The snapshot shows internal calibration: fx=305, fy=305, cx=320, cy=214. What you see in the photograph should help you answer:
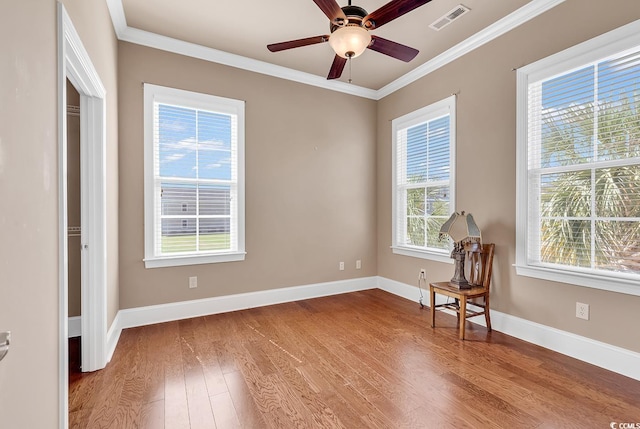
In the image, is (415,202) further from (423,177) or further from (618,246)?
(618,246)

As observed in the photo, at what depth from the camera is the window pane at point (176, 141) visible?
3273 mm

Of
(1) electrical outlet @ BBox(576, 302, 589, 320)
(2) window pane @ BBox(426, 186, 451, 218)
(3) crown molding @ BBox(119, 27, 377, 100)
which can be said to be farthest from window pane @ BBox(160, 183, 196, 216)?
(1) electrical outlet @ BBox(576, 302, 589, 320)

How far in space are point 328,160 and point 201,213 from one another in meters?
1.85

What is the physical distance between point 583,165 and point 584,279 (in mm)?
911

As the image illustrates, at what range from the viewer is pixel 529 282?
9.18 feet

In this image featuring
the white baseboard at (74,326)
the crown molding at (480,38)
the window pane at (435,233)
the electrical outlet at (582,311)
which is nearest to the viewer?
the electrical outlet at (582,311)

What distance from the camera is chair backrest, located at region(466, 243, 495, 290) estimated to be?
118 inches

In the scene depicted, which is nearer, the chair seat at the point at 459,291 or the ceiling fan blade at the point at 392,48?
the ceiling fan blade at the point at 392,48

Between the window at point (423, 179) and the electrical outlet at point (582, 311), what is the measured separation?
130 centimetres

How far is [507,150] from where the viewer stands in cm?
296

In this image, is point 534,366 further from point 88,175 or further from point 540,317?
point 88,175

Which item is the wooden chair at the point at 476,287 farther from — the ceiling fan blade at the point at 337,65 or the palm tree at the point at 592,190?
the ceiling fan blade at the point at 337,65

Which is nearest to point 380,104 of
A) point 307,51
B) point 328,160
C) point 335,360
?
point 328,160

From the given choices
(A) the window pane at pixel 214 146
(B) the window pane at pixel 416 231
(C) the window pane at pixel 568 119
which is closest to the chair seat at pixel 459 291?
(B) the window pane at pixel 416 231
